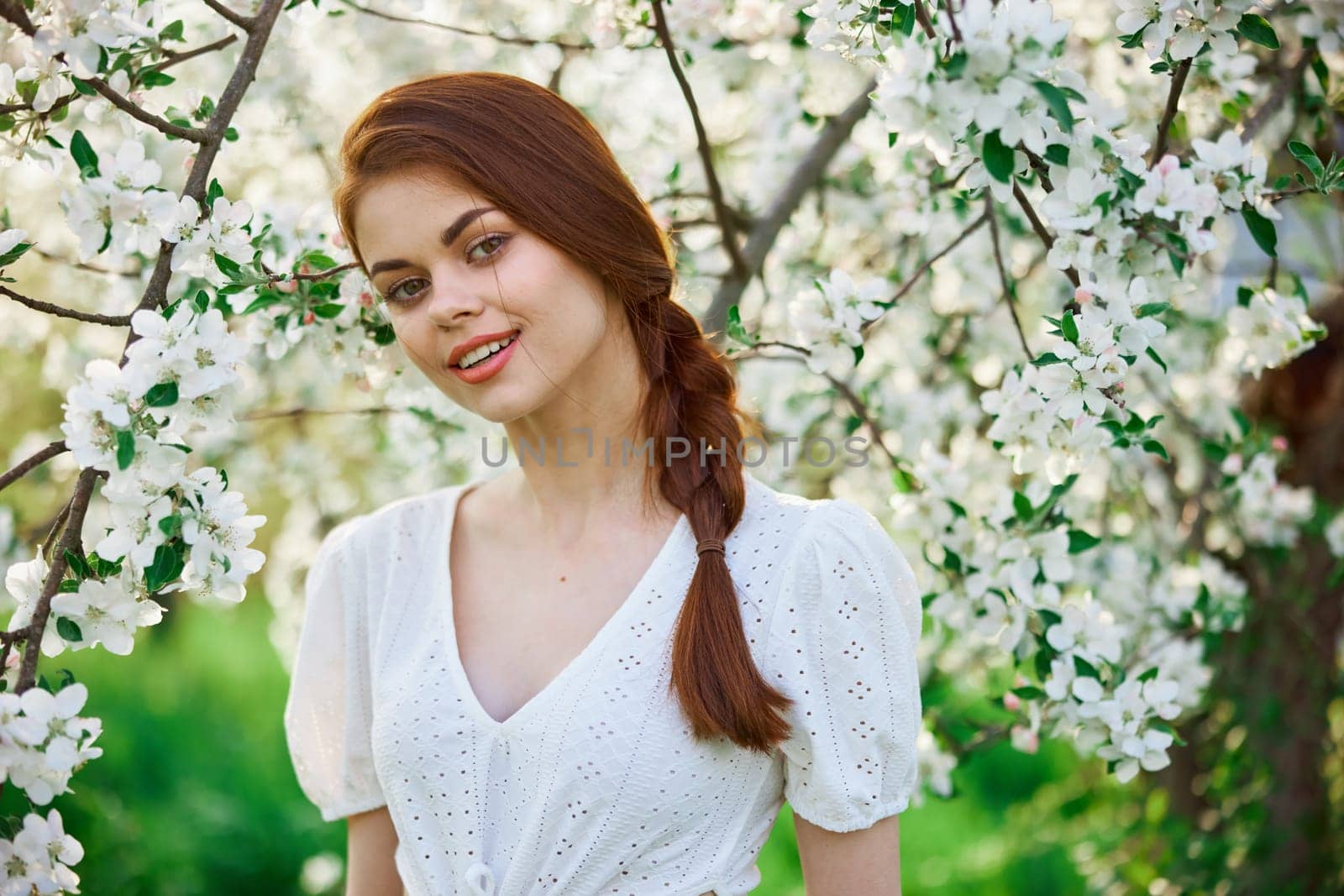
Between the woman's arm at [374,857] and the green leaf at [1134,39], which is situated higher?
the green leaf at [1134,39]

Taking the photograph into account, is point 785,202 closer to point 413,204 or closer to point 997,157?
point 413,204

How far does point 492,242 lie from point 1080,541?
831mm

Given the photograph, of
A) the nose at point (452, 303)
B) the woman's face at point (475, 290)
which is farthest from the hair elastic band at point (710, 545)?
the nose at point (452, 303)

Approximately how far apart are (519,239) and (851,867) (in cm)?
79

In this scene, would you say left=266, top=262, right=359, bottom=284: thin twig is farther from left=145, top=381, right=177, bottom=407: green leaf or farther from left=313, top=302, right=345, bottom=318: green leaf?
left=145, top=381, right=177, bottom=407: green leaf

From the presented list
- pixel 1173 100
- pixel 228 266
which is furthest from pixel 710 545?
pixel 1173 100

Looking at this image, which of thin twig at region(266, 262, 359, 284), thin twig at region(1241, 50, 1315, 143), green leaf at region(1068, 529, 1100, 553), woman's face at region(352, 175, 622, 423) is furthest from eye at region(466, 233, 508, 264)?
thin twig at region(1241, 50, 1315, 143)

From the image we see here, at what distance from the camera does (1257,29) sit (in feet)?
3.94

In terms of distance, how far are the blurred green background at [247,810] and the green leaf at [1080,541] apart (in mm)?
1365

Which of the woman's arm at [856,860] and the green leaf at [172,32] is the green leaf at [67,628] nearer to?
the green leaf at [172,32]

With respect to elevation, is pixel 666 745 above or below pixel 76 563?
below

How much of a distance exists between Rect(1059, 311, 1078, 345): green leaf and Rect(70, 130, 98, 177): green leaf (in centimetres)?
95

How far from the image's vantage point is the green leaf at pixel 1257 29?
46.9 inches

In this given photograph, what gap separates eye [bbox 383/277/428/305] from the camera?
51.3 inches
